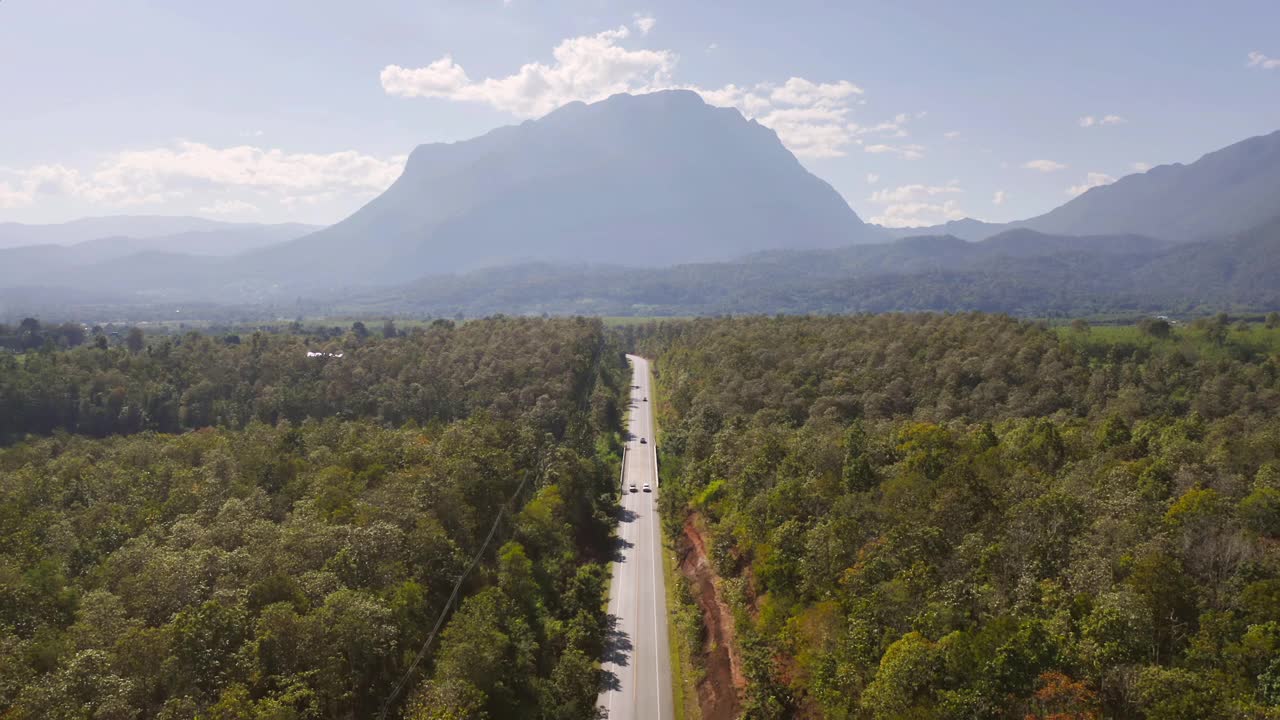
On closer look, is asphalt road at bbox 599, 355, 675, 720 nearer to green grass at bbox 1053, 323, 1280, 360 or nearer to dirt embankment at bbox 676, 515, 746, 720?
dirt embankment at bbox 676, 515, 746, 720

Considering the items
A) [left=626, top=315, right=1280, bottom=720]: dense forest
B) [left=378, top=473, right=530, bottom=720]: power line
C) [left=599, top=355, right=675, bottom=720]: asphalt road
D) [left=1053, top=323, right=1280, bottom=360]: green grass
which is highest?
[left=1053, top=323, right=1280, bottom=360]: green grass

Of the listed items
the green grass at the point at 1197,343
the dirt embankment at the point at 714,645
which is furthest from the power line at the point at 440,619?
the green grass at the point at 1197,343

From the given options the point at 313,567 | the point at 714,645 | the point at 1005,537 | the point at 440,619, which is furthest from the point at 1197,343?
the point at 313,567

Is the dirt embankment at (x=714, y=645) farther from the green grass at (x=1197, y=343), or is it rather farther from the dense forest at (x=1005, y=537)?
the green grass at (x=1197, y=343)

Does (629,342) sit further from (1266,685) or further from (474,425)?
→ (1266,685)

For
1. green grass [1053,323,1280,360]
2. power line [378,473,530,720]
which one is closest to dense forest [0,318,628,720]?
power line [378,473,530,720]

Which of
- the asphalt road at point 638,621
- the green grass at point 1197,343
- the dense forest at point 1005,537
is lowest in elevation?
the asphalt road at point 638,621
